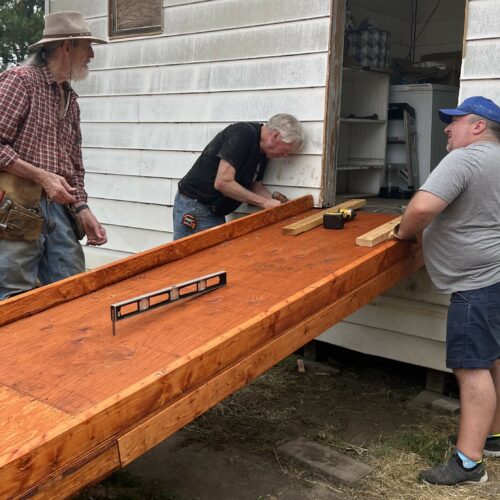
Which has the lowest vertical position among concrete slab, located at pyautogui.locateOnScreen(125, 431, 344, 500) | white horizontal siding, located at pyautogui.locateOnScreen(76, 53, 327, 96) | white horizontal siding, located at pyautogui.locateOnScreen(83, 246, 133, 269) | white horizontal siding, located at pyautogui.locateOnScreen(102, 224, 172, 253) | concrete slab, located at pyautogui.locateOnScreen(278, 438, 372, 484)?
concrete slab, located at pyautogui.locateOnScreen(125, 431, 344, 500)

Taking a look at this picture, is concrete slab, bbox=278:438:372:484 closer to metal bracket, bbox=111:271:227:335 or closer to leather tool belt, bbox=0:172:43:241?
metal bracket, bbox=111:271:227:335

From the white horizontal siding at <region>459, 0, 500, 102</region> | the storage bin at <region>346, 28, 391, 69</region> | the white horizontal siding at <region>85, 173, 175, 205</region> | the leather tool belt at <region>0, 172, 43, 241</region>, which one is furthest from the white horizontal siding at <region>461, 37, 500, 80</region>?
the white horizontal siding at <region>85, 173, 175, 205</region>

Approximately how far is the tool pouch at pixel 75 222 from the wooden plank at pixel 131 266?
55 cm

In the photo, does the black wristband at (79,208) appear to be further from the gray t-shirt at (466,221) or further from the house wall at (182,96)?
the gray t-shirt at (466,221)

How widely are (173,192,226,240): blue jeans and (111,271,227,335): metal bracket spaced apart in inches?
58.9

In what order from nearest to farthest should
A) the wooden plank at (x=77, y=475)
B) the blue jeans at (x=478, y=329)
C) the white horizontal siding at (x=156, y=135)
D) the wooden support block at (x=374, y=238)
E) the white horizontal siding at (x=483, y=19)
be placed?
the wooden plank at (x=77, y=475) < the blue jeans at (x=478, y=329) < the wooden support block at (x=374, y=238) < the white horizontal siding at (x=483, y=19) < the white horizontal siding at (x=156, y=135)

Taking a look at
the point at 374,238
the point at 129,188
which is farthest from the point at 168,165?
the point at 374,238

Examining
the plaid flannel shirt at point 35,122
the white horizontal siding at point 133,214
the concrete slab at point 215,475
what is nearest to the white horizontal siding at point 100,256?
the white horizontal siding at point 133,214

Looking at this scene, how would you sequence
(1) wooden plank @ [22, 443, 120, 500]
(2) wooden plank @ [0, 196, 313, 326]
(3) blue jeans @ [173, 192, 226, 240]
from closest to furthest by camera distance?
1. (1) wooden plank @ [22, 443, 120, 500]
2. (2) wooden plank @ [0, 196, 313, 326]
3. (3) blue jeans @ [173, 192, 226, 240]

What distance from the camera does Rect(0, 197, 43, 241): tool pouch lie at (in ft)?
9.82

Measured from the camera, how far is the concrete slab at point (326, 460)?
3.00m

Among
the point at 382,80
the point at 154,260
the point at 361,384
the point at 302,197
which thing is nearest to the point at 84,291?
the point at 154,260

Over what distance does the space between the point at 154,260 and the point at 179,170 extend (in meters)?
1.91

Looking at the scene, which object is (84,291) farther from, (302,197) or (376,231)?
(302,197)
